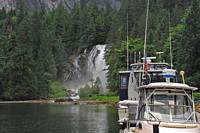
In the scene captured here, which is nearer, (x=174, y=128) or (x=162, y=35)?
(x=174, y=128)

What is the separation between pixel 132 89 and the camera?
128ft

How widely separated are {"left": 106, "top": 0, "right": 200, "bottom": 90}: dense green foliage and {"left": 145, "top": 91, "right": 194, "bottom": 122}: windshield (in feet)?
105

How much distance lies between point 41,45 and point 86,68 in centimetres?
1832

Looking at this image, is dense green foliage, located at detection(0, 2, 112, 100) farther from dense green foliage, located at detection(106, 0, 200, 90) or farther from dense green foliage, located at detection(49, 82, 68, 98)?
dense green foliage, located at detection(106, 0, 200, 90)

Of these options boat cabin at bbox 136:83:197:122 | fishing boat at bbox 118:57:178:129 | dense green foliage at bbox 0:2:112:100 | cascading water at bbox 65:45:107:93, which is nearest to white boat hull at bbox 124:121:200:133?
boat cabin at bbox 136:83:197:122

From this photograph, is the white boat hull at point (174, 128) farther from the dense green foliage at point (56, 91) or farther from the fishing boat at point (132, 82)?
the dense green foliage at point (56, 91)

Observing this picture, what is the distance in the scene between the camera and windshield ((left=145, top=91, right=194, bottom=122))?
20.1 meters

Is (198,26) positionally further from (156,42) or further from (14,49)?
(14,49)

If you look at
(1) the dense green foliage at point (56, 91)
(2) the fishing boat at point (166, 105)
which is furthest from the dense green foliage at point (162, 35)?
(2) the fishing boat at point (166, 105)

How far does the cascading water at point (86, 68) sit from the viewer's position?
13112cm

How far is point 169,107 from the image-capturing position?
66.5ft

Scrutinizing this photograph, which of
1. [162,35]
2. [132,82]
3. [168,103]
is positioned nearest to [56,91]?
[162,35]

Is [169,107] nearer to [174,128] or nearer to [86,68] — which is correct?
[174,128]

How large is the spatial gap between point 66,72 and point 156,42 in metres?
46.0
